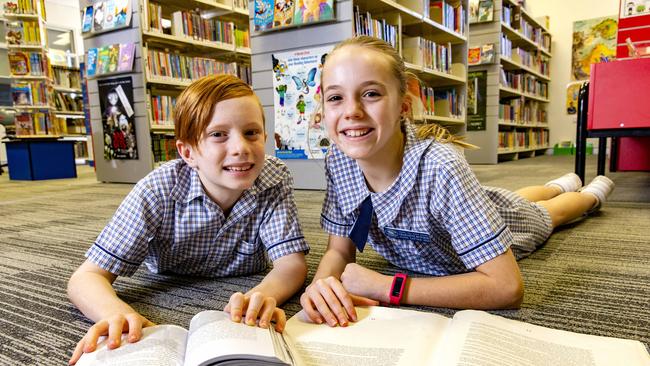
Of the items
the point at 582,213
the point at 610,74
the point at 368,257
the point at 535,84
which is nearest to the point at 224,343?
the point at 368,257

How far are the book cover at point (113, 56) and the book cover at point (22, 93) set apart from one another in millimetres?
1818

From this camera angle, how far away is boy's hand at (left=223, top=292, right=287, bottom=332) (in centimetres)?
61

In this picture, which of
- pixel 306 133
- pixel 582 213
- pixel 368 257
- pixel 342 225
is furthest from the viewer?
pixel 306 133

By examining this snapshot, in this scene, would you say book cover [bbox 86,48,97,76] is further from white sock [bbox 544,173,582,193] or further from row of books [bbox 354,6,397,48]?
white sock [bbox 544,173,582,193]

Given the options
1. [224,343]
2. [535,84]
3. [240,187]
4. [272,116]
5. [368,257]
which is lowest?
[368,257]

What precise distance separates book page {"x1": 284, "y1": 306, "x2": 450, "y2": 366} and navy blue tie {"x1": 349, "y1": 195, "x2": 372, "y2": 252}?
0.70 ft

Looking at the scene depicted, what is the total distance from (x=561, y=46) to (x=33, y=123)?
6901 mm

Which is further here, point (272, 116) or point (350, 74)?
point (272, 116)

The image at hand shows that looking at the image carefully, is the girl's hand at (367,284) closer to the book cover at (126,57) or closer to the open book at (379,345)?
the open book at (379,345)

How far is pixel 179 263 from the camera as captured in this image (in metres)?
1.05

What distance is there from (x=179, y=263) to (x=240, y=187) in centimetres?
32

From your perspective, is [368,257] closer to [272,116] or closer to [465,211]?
[465,211]

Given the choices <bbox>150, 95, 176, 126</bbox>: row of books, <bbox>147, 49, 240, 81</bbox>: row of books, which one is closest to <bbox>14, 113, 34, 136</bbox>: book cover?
<bbox>150, 95, 176, 126</bbox>: row of books

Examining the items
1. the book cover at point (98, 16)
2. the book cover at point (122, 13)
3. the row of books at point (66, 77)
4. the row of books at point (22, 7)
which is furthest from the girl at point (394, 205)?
the row of books at point (66, 77)
